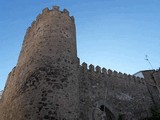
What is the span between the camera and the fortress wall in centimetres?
1109

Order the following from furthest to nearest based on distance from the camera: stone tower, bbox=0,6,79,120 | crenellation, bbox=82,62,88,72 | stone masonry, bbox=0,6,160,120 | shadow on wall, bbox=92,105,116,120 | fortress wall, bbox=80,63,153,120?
crenellation, bbox=82,62,88,72 < fortress wall, bbox=80,63,153,120 < shadow on wall, bbox=92,105,116,120 < stone masonry, bbox=0,6,160,120 < stone tower, bbox=0,6,79,120

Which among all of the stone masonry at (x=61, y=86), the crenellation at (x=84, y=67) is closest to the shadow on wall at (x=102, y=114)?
the stone masonry at (x=61, y=86)

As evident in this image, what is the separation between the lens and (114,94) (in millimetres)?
12539

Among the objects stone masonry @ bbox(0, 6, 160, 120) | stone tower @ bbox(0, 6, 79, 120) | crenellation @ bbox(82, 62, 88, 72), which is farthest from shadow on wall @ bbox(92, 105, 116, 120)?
crenellation @ bbox(82, 62, 88, 72)

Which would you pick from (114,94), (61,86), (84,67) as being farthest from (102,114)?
(61,86)

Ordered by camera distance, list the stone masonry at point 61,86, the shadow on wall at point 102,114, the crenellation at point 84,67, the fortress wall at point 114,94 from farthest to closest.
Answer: the crenellation at point 84,67
the fortress wall at point 114,94
the shadow on wall at point 102,114
the stone masonry at point 61,86

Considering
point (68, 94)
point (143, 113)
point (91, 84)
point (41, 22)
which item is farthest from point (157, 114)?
point (41, 22)

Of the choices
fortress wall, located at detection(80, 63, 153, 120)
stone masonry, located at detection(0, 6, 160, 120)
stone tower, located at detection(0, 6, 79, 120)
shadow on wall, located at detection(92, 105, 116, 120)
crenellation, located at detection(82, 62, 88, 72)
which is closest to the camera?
stone tower, located at detection(0, 6, 79, 120)

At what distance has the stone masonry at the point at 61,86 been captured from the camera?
7.56 meters

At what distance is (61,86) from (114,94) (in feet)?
18.7

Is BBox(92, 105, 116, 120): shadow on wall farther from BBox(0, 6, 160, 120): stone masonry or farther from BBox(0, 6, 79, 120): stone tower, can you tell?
BBox(0, 6, 79, 120): stone tower

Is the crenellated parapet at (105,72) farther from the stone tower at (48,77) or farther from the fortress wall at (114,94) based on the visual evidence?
the stone tower at (48,77)

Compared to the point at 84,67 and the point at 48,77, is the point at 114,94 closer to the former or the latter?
the point at 84,67

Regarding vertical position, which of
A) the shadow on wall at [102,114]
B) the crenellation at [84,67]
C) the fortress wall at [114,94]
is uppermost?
the crenellation at [84,67]
